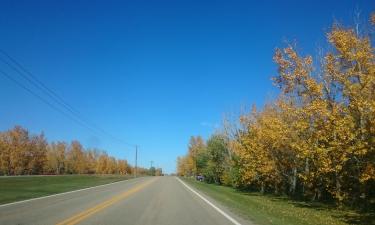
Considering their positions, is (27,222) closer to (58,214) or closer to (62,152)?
(58,214)

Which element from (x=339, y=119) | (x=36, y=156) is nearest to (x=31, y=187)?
(x=339, y=119)

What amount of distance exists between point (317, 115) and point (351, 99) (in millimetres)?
1942

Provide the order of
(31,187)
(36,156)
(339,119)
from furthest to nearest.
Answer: (36,156), (31,187), (339,119)

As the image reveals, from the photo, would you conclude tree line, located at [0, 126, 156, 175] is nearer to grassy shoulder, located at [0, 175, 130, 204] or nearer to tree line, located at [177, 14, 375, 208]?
grassy shoulder, located at [0, 175, 130, 204]

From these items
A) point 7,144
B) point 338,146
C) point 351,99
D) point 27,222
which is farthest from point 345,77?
point 7,144

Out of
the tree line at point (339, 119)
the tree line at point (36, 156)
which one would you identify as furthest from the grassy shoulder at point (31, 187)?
the tree line at point (36, 156)

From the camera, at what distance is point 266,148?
3588 centimetres

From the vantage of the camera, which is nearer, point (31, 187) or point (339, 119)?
point (339, 119)

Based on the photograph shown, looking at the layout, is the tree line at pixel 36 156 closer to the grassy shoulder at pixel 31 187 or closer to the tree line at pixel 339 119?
the grassy shoulder at pixel 31 187

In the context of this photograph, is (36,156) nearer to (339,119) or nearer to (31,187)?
(31,187)

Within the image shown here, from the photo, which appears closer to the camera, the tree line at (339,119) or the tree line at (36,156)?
the tree line at (339,119)

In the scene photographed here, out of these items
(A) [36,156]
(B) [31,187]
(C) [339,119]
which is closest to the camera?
(C) [339,119]

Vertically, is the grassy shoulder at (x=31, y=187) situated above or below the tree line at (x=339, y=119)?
below

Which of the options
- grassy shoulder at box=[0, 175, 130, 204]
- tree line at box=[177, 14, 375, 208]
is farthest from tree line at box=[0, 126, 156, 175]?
tree line at box=[177, 14, 375, 208]
